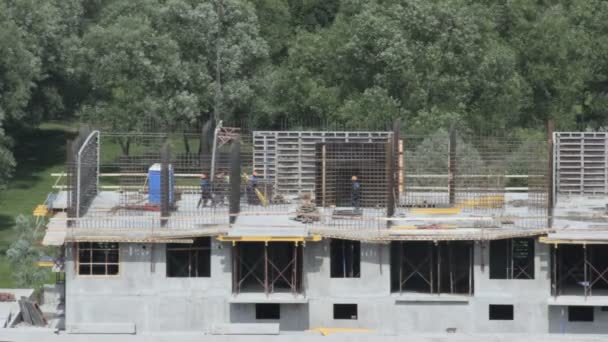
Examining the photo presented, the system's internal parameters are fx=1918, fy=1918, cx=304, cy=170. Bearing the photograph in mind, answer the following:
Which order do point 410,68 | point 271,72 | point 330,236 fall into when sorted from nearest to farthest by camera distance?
point 330,236 < point 410,68 < point 271,72

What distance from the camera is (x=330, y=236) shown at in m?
51.0

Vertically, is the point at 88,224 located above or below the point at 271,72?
below

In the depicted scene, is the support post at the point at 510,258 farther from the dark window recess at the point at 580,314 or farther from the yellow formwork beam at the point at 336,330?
the yellow formwork beam at the point at 336,330

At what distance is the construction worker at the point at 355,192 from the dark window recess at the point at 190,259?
188 inches

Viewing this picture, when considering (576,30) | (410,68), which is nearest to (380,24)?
(410,68)

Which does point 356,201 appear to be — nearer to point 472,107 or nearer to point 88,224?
point 88,224

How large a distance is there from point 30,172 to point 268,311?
1712 inches

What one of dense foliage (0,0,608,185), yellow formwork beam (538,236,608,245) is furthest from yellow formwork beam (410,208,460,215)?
dense foliage (0,0,608,185)

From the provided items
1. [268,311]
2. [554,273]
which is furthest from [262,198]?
[554,273]

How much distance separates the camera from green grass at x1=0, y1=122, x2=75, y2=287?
269ft

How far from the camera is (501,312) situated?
51875mm

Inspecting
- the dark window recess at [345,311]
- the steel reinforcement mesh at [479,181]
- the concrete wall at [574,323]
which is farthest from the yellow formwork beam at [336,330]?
the concrete wall at [574,323]

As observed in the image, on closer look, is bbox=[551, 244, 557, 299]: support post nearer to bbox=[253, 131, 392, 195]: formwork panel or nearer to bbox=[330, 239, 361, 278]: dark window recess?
bbox=[330, 239, 361, 278]: dark window recess

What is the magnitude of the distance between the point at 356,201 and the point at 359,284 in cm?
335
